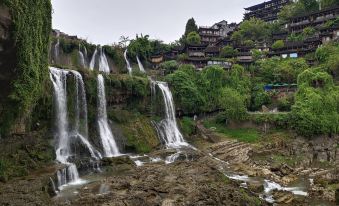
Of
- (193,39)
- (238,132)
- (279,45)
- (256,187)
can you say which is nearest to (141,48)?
(193,39)

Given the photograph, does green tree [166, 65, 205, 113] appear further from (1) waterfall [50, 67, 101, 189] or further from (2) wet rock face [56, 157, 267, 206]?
(2) wet rock face [56, 157, 267, 206]

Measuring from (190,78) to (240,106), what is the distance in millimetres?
10458

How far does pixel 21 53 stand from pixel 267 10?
94.4 m

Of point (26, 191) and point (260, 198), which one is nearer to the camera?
point (26, 191)

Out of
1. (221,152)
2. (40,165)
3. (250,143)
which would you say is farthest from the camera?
(250,143)

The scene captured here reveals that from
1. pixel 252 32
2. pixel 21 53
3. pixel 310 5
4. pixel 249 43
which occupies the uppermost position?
pixel 310 5

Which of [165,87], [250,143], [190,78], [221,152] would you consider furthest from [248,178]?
[190,78]

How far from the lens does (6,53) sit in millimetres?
19359

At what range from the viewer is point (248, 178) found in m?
28.7

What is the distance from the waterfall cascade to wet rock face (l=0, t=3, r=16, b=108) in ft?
125

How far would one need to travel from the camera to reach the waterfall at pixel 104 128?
113 ft

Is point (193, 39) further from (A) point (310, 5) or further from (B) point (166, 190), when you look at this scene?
(B) point (166, 190)

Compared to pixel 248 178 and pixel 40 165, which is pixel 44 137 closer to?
pixel 40 165

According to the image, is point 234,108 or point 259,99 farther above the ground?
point 259,99
